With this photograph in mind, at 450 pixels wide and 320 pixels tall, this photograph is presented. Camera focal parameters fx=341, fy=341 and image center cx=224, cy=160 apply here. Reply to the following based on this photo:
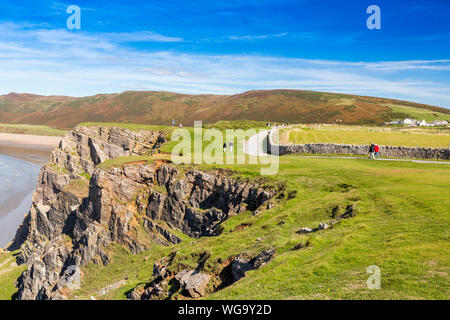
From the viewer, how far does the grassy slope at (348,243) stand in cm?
1030

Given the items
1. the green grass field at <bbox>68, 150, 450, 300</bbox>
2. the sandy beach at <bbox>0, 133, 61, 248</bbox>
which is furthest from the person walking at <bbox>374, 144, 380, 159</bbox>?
the sandy beach at <bbox>0, 133, 61, 248</bbox>

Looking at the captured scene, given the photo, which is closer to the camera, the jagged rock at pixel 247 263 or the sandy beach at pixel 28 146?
the jagged rock at pixel 247 263

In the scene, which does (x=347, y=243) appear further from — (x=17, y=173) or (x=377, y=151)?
(x=17, y=173)

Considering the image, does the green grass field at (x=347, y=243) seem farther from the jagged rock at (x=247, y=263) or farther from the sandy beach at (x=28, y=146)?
the sandy beach at (x=28, y=146)

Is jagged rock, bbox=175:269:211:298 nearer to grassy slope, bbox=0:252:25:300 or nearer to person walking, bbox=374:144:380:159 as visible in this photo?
person walking, bbox=374:144:380:159

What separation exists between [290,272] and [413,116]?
158 meters

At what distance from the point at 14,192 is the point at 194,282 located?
75799 mm

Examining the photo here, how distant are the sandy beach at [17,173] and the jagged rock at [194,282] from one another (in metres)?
51.5

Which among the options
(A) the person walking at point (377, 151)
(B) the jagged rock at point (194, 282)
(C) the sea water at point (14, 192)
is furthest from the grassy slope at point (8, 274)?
(A) the person walking at point (377, 151)

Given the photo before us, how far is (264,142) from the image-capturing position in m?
56.0

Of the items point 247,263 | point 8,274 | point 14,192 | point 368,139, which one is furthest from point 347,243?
point 14,192
